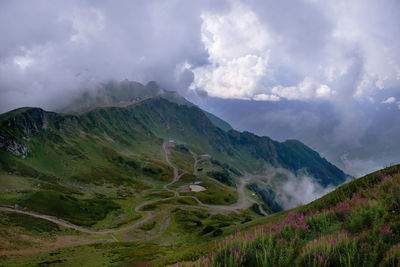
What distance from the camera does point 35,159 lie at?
597 ft

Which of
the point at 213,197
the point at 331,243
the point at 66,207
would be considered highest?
the point at 213,197

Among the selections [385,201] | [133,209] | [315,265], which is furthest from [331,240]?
[133,209]

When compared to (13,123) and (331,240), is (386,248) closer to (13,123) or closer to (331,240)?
(331,240)

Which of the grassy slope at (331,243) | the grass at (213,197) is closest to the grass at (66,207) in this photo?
the grass at (213,197)

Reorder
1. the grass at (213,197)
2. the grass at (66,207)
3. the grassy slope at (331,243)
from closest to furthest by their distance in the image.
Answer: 1. the grassy slope at (331,243)
2. the grass at (66,207)
3. the grass at (213,197)

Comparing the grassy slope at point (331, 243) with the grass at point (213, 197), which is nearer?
the grassy slope at point (331, 243)

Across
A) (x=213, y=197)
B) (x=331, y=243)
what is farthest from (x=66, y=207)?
(x=331, y=243)

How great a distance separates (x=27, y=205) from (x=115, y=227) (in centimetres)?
3910

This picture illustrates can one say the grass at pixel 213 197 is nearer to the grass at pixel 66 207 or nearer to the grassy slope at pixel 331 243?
the grass at pixel 66 207

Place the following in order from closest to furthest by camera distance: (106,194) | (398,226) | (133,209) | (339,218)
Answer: (398,226) → (339,218) → (133,209) → (106,194)

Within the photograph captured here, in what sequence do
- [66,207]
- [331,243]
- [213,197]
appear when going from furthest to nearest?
[213,197] < [66,207] < [331,243]

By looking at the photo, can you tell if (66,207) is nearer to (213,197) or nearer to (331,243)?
(213,197)

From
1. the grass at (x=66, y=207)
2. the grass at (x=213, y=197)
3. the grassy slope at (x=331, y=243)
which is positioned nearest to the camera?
the grassy slope at (x=331, y=243)

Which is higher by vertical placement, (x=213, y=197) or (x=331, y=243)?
(x=213, y=197)
